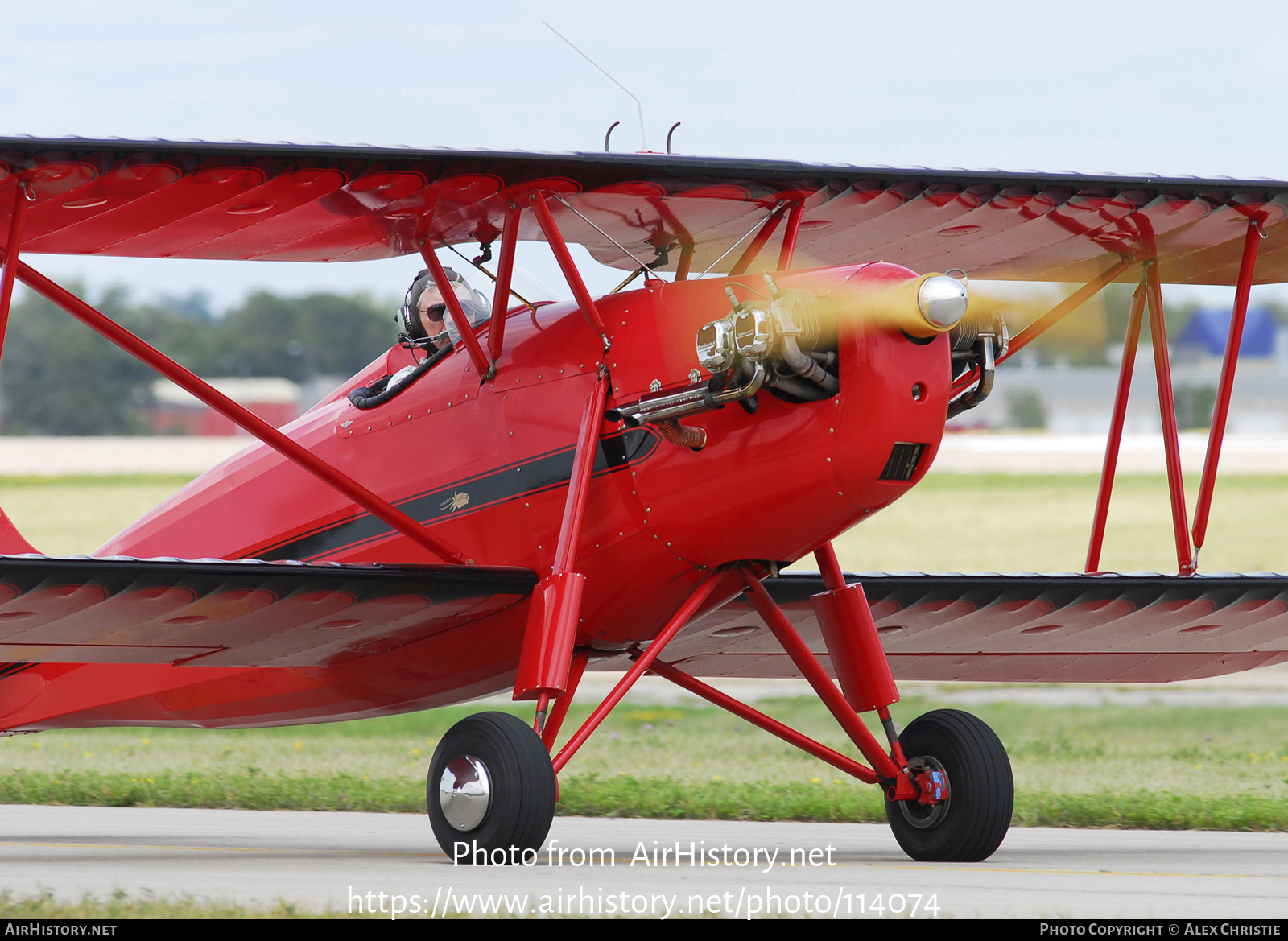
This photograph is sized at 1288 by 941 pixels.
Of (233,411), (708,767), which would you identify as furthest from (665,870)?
(708,767)

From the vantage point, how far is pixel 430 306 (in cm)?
927

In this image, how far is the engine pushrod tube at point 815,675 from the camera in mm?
8117

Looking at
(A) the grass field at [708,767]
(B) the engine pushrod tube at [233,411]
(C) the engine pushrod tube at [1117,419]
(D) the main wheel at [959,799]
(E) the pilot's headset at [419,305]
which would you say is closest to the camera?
(B) the engine pushrod tube at [233,411]

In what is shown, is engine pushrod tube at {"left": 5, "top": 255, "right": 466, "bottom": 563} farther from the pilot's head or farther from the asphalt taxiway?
the asphalt taxiway

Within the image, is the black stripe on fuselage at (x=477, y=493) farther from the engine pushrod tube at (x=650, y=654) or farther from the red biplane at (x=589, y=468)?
the engine pushrod tube at (x=650, y=654)

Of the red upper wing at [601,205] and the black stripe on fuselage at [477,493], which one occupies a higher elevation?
the red upper wing at [601,205]

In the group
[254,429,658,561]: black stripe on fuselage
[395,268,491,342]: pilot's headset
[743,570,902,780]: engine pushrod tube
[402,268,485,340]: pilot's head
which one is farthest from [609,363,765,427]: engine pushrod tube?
[402,268,485,340]: pilot's head

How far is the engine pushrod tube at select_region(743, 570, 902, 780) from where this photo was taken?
26.6ft

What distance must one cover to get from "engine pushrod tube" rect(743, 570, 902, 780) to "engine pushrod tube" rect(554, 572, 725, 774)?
209 millimetres

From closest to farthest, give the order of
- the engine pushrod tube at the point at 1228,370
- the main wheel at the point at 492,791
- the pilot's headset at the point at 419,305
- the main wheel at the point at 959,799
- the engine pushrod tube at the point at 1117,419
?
the main wheel at the point at 492,791
the main wheel at the point at 959,799
the pilot's headset at the point at 419,305
the engine pushrod tube at the point at 1228,370
the engine pushrod tube at the point at 1117,419

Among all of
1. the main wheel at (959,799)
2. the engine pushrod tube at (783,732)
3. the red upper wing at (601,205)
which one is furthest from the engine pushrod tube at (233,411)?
the main wheel at (959,799)

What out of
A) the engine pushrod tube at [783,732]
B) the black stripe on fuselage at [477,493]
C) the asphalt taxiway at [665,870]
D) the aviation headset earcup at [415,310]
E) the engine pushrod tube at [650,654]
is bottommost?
the asphalt taxiway at [665,870]

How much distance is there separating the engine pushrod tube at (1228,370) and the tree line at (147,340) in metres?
70.4
